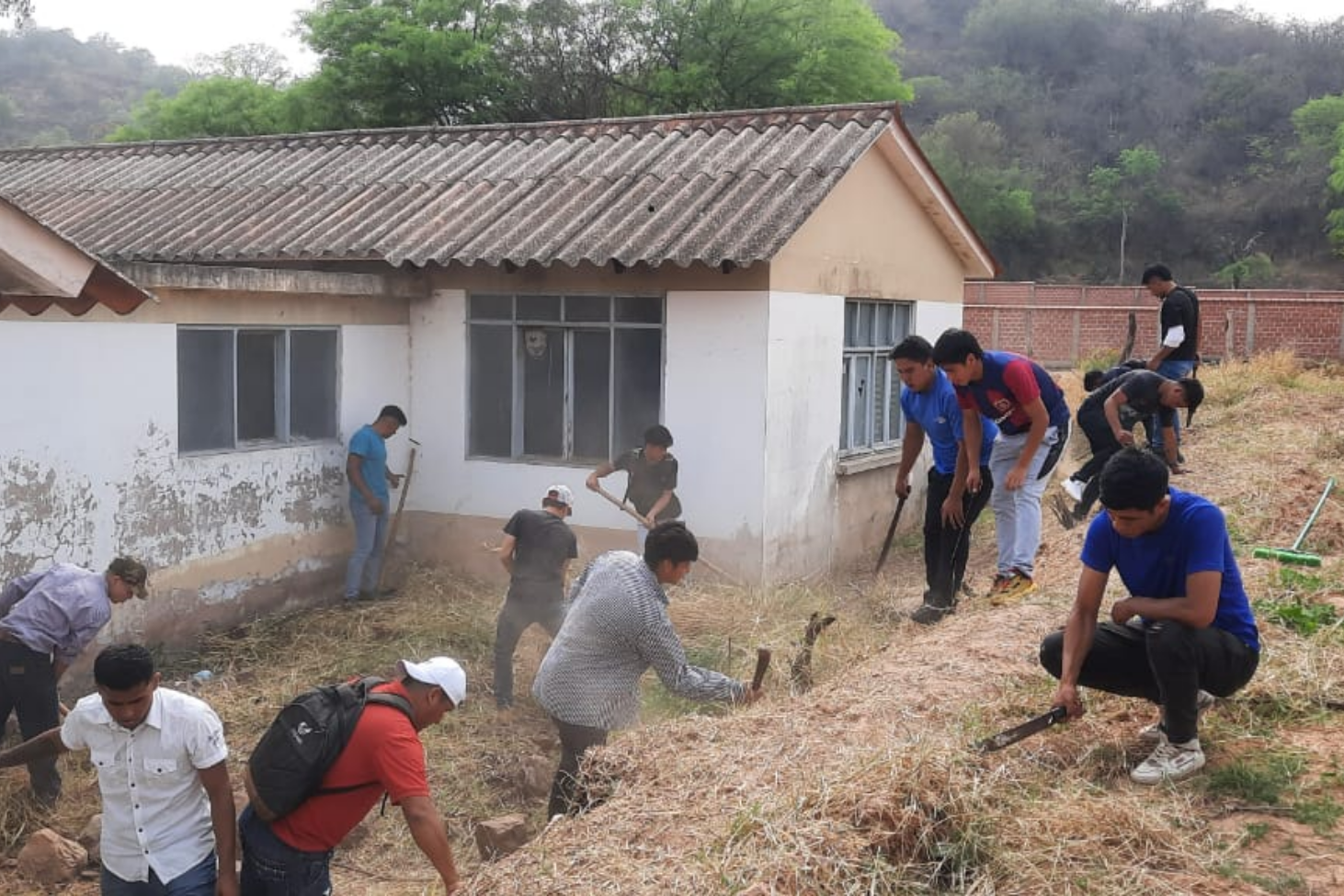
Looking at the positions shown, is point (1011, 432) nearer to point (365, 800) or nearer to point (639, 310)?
point (639, 310)

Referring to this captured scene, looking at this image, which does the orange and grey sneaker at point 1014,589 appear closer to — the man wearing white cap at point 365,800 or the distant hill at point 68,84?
the man wearing white cap at point 365,800

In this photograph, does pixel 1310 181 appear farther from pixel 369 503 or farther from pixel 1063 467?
pixel 369 503

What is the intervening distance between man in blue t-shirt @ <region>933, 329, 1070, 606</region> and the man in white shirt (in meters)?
4.38

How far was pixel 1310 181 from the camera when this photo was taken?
2019 inches

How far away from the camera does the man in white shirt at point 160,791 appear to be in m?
4.34

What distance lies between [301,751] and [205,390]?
6.48 m

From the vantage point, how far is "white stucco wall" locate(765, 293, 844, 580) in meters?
10.5

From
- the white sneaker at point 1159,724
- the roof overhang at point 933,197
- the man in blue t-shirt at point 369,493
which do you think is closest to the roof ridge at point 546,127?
the roof overhang at point 933,197

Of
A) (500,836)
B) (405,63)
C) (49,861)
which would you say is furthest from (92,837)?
(405,63)

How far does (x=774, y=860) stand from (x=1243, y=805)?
189 centimetres

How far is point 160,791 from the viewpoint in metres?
4.39

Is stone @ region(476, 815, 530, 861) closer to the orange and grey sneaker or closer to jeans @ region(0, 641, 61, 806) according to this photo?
jeans @ region(0, 641, 61, 806)

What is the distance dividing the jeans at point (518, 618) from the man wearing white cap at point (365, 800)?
365 cm

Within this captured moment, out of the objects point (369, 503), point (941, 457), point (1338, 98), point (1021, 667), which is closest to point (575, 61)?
point (369, 503)
